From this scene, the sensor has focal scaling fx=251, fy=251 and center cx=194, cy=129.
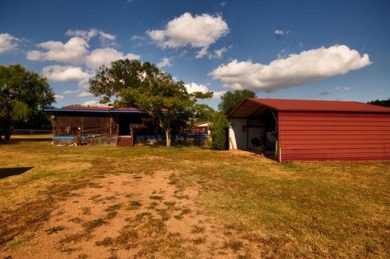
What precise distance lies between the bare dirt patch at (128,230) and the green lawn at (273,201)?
25cm

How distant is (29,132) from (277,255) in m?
54.1

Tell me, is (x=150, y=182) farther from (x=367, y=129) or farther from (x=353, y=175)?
(x=367, y=129)

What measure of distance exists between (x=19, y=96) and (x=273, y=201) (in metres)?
30.9

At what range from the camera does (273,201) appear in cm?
639

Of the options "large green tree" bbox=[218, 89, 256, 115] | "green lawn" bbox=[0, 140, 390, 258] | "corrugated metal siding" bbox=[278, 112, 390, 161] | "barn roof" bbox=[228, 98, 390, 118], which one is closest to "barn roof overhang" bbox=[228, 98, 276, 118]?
"barn roof" bbox=[228, 98, 390, 118]

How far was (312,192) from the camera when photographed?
23.7 feet

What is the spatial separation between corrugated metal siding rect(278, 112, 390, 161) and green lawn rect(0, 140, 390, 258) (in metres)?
2.10

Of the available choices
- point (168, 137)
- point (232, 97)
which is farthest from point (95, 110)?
point (232, 97)

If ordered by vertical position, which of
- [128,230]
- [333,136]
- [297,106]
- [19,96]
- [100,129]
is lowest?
[128,230]

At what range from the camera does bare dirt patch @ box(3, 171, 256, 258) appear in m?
3.95

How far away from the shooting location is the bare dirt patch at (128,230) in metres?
3.95

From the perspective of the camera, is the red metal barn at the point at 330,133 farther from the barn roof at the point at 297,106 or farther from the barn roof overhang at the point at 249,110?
the barn roof overhang at the point at 249,110

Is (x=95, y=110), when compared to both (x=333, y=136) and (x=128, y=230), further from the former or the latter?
(x=128, y=230)

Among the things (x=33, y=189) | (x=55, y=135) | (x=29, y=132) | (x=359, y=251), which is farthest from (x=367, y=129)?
(x=29, y=132)
